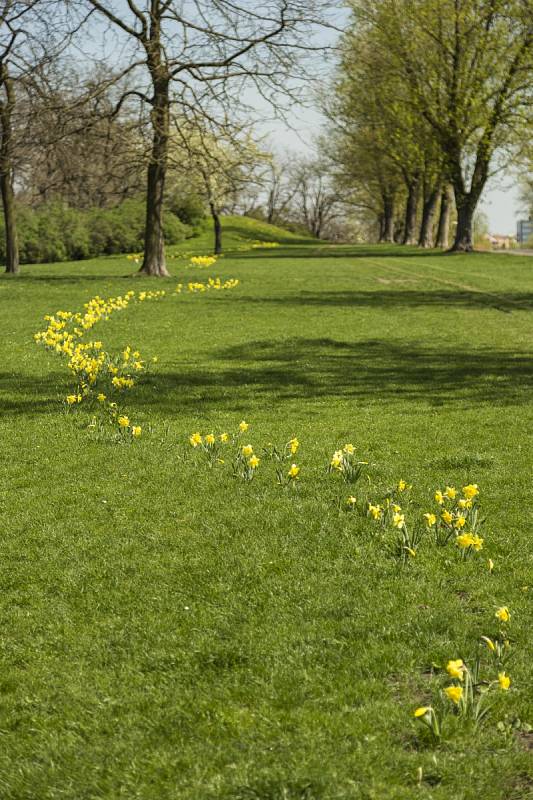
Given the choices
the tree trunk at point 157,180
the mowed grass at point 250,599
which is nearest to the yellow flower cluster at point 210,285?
the tree trunk at point 157,180

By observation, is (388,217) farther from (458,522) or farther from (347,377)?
(458,522)

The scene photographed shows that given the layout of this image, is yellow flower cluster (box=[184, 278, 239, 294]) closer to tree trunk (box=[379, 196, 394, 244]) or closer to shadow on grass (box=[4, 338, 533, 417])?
shadow on grass (box=[4, 338, 533, 417])

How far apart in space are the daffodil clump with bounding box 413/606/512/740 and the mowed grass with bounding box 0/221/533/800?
0.07 metres

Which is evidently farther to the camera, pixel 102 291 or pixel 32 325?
pixel 102 291

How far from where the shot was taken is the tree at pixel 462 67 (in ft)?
119

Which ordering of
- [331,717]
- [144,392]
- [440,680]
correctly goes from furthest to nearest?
1. [144,392]
2. [440,680]
3. [331,717]

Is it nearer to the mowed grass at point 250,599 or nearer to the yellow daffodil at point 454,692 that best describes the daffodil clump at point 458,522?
the mowed grass at point 250,599

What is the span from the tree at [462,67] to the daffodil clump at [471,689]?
3614 cm

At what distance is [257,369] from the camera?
40.5ft

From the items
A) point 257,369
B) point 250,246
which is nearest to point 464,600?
point 257,369

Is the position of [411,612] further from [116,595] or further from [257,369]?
[257,369]

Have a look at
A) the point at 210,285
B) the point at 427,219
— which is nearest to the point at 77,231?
the point at 427,219

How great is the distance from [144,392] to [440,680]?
23.4 feet

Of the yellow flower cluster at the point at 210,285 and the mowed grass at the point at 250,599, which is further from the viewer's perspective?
the yellow flower cluster at the point at 210,285
